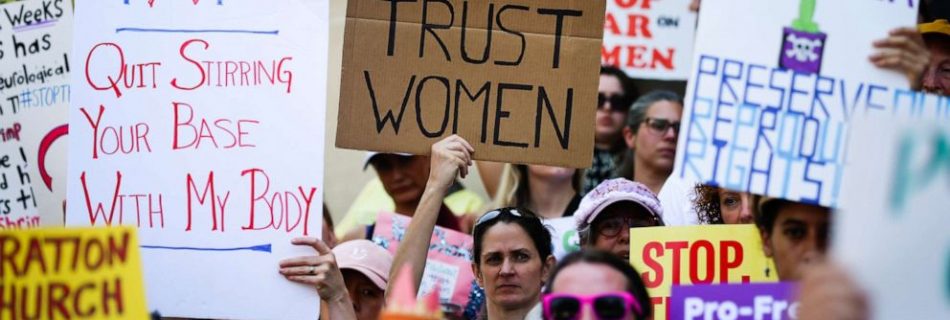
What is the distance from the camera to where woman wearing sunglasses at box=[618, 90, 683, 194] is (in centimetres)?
710

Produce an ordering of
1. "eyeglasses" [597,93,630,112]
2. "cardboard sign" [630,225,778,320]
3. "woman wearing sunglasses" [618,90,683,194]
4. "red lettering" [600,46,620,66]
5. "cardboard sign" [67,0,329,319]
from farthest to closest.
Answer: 1. "red lettering" [600,46,620,66]
2. "eyeglasses" [597,93,630,112]
3. "woman wearing sunglasses" [618,90,683,194]
4. "cardboard sign" [67,0,329,319]
5. "cardboard sign" [630,225,778,320]

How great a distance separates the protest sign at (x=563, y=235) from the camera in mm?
6332

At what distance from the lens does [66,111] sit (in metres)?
6.79

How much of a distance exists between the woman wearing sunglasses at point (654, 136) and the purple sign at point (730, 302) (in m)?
2.41

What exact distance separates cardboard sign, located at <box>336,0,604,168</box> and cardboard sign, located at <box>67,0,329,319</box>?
0.15m

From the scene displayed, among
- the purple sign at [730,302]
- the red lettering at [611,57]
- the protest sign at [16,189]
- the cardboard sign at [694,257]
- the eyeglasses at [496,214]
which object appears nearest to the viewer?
the purple sign at [730,302]

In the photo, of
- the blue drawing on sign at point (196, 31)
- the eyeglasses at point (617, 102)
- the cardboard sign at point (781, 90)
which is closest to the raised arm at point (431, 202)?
the blue drawing on sign at point (196, 31)

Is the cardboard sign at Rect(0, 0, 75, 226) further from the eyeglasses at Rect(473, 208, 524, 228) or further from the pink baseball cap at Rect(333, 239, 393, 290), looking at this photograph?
the eyeglasses at Rect(473, 208, 524, 228)

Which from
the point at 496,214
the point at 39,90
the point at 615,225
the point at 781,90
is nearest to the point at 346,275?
the point at 496,214

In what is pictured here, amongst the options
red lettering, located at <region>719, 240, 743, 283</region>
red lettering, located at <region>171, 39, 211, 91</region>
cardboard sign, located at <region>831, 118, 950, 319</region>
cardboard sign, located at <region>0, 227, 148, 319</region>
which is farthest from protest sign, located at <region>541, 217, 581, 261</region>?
cardboard sign, located at <region>831, 118, 950, 319</region>

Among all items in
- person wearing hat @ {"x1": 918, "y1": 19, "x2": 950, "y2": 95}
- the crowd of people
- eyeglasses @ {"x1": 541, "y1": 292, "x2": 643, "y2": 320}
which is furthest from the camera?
person wearing hat @ {"x1": 918, "y1": 19, "x2": 950, "y2": 95}

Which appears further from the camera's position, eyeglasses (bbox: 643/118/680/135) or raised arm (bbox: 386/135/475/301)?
eyeglasses (bbox: 643/118/680/135)

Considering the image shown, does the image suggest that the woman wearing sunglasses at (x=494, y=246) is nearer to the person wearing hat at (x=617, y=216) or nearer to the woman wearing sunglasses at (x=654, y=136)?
the person wearing hat at (x=617, y=216)

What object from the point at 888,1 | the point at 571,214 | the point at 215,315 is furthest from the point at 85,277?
the point at 571,214
